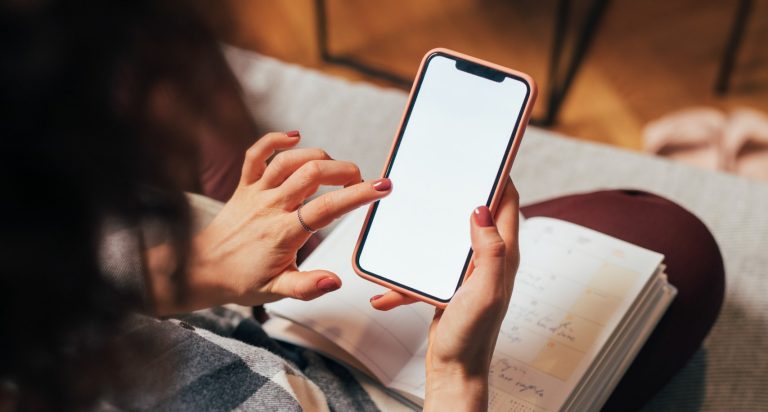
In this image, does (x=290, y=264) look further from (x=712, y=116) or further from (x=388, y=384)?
(x=712, y=116)

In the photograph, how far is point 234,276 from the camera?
602 millimetres

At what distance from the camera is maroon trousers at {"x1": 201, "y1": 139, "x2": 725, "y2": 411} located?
0.69 meters

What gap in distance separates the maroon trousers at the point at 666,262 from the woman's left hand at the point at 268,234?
8cm

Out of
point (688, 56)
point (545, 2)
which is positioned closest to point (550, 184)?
point (688, 56)

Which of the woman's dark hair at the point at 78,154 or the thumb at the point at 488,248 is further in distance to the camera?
the thumb at the point at 488,248

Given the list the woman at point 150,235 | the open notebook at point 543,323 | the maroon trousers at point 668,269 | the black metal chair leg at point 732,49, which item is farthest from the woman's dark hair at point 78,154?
the black metal chair leg at point 732,49

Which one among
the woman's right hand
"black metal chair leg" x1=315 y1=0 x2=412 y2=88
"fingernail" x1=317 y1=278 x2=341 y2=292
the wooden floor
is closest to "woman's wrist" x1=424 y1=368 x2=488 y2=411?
the woman's right hand

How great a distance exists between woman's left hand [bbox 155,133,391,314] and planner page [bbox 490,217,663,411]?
19 centimetres

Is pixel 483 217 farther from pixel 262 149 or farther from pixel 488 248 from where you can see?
pixel 262 149

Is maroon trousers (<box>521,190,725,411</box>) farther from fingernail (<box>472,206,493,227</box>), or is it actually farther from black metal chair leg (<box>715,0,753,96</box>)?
black metal chair leg (<box>715,0,753,96</box>)

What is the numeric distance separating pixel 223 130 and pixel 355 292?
0.91 feet

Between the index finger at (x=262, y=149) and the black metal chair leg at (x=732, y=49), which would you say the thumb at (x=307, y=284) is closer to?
the index finger at (x=262, y=149)

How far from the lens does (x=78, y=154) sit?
13.4 inches

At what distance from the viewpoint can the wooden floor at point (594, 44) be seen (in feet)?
4.78
